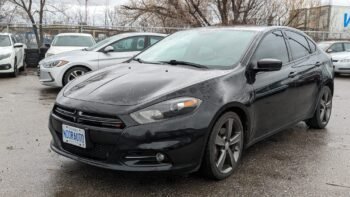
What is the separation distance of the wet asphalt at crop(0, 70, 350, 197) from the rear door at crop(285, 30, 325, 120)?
20.4 inches

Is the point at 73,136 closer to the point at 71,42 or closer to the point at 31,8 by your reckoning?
the point at 71,42

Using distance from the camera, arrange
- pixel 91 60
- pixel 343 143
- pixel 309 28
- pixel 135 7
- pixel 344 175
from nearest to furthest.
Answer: pixel 344 175 → pixel 343 143 → pixel 91 60 → pixel 135 7 → pixel 309 28

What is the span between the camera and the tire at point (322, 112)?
5.77m

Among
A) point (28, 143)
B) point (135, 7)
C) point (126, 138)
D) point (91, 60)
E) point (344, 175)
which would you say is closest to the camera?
point (126, 138)

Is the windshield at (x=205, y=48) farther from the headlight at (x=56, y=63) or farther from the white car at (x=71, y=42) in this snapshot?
the white car at (x=71, y=42)

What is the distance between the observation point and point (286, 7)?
77.5 ft

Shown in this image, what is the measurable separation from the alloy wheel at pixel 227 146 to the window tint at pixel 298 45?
1.71m

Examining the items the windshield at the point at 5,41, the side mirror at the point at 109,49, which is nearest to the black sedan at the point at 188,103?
the side mirror at the point at 109,49

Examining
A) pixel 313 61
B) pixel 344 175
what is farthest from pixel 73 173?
pixel 313 61

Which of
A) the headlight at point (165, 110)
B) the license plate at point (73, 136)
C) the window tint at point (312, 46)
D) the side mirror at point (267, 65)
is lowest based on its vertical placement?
the license plate at point (73, 136)

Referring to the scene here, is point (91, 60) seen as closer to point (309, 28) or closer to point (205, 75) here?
point (205, 75)

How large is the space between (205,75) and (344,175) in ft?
6.00

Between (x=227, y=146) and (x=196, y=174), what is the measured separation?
42cm

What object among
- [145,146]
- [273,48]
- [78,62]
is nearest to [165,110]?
[145,146]
